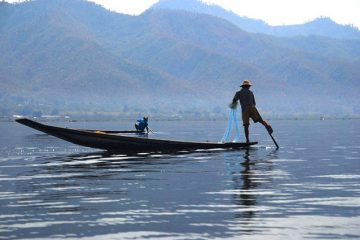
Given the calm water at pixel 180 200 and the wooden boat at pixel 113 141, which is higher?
the wooden boat at pixel 113 141

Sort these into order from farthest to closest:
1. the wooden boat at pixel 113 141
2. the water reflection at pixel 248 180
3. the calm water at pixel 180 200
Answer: the wooden boat at pixel 113 141 → the water reflection at pixel 248 180 → the calm water at pixel 180 200

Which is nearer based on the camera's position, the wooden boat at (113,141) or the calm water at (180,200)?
the calm water at (180,200)

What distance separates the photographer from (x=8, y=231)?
1276cm

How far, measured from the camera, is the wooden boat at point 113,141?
1261 inches

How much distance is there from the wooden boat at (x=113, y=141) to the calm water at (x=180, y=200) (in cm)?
399

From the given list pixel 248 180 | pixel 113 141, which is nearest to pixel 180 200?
pixel 248 180

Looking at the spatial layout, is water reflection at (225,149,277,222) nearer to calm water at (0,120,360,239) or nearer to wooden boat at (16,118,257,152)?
calm water at (0,120,360,239)

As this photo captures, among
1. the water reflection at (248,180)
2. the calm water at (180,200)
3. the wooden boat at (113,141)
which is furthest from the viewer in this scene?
the wooden boat at (113,141)

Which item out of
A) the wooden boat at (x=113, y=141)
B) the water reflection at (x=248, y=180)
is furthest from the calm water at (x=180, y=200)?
the wooden boat at (x=113, y=141)

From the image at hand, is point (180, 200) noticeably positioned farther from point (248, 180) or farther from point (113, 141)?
point (113, 141)

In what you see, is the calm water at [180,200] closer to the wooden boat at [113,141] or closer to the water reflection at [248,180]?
the water reflection at [248,180]

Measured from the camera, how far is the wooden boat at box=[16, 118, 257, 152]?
3203cm

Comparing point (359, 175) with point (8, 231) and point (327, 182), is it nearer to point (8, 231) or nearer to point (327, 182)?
point (327, 182)

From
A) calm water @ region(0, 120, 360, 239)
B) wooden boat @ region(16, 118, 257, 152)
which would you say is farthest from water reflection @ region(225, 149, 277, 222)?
wooden boat @ region(16, 118, 257, 152)
